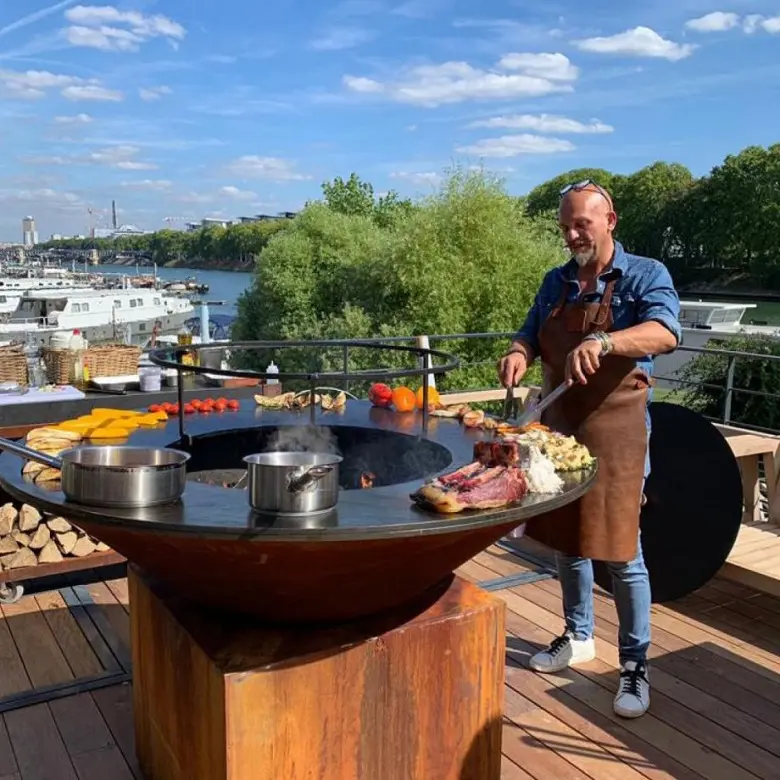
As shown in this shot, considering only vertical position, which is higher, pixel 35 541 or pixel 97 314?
pixel 35 541

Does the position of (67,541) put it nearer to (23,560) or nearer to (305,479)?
(23,560)

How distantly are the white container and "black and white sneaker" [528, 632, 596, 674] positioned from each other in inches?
111

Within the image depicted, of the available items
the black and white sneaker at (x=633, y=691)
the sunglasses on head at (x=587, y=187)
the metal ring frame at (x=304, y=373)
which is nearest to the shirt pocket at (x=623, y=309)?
the sunglasses on head at (x=587, y=187)

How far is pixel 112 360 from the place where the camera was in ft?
17.2

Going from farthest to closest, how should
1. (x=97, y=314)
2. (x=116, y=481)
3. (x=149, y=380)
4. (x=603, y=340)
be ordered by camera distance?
1. (x=97, y=314)
2. (x=149, y=380)
3. (x=603, y=340)
4. (x=116, y=481)

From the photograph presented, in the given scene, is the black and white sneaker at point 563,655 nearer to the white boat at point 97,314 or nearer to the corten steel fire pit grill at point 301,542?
the corten steel fire pit grill at point 301,542

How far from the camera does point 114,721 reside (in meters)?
2.71

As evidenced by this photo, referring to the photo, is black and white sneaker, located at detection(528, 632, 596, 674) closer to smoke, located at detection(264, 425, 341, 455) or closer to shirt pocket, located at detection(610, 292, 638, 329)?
smoke, located at detection(264, 425, 341, 455)

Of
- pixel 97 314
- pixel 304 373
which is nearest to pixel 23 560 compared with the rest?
pixel 304 373

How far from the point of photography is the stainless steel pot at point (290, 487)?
1.64 metres

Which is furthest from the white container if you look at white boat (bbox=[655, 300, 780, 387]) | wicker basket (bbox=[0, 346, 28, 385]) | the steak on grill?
white boat (bbox=[655, 300, 780, 387])

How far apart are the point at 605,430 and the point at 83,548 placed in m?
2.68

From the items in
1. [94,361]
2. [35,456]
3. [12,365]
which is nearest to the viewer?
[35,456]

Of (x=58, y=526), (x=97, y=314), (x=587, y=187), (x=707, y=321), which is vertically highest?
(x=587, y=187)
